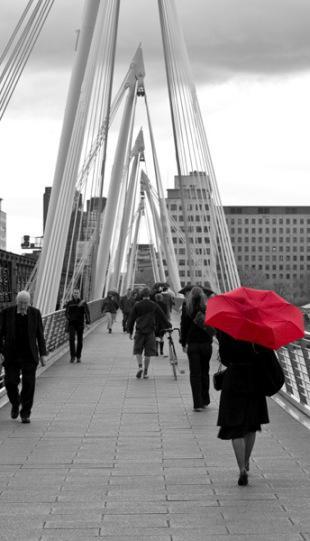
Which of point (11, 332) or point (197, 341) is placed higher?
point (11, 332)

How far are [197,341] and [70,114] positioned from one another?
356 inches

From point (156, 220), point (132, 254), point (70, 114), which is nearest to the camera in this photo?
point (70, 114)

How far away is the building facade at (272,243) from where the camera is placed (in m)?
173

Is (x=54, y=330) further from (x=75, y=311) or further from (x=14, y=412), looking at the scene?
(x=14, y=412)

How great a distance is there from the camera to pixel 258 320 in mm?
7535

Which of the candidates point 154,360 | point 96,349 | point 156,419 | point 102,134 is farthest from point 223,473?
point 102,134

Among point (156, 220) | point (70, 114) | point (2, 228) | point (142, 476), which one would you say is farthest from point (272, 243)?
point (142, 476)

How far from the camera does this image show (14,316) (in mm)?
11180

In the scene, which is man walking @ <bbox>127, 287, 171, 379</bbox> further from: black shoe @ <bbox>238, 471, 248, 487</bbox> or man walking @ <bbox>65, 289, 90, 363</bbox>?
black shoe @ <bbox>238, 471, 248, 487</bbox>

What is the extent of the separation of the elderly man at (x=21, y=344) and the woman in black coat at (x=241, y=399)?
150 inches

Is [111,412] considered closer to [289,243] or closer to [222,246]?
[222,246]

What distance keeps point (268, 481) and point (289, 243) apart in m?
168

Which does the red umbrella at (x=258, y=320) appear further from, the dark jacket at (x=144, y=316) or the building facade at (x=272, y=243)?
the building facade at (x=272, y=243)

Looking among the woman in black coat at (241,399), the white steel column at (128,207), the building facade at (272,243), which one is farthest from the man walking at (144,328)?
the building facade at (272,243)
